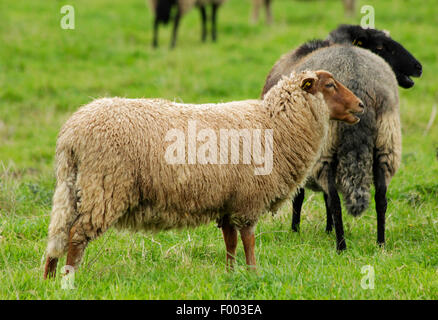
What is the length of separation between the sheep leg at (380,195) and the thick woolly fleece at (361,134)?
44 mm

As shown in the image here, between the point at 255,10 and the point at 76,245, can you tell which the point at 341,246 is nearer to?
the point at 76,245

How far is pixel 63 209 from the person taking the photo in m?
4.05

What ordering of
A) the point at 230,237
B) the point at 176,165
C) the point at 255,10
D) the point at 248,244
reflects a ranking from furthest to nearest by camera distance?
1. the point at 255,10
2. the point at 230,237
3. the point at 248,244
4. the point at 176,165

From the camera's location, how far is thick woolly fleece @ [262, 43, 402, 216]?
5039mm

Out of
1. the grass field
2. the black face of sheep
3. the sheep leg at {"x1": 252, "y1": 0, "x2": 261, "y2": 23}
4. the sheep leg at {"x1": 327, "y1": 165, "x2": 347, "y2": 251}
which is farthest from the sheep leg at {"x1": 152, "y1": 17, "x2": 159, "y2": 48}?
the sheep leg at {"x1": 327, "y1": 165, "x2": 347, "y2": 251}

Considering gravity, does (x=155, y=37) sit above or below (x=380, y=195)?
above

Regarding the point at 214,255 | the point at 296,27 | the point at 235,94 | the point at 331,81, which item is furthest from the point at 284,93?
the point at 296,27

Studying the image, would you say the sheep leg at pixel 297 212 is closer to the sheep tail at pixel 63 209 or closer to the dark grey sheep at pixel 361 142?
the dark grey sheep at pixel 361 142

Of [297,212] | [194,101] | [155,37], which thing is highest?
[155,37]

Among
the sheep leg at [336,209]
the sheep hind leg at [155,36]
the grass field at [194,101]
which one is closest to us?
the grass field at [194,101]

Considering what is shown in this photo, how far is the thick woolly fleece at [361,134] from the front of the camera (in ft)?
16.5

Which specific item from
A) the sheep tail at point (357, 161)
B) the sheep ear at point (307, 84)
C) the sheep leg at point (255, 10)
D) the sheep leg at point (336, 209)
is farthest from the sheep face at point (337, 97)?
the sheep leg at point (255, 10)

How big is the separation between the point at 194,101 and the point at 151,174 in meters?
6.56

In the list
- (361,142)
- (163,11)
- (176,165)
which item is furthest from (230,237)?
(163,11)
